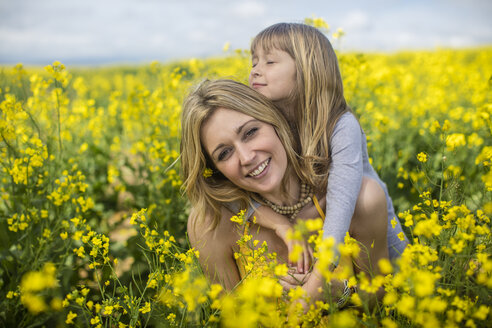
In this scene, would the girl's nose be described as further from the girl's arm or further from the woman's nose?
the girl's arm

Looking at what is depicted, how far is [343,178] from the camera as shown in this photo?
1567 millimetres

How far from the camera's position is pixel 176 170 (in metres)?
2.55

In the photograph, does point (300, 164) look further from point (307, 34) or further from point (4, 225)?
point (4, 225)

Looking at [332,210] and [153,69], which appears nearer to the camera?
[332,210]

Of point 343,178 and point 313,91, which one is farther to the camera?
point 313,91

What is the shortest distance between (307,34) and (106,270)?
5.32ft

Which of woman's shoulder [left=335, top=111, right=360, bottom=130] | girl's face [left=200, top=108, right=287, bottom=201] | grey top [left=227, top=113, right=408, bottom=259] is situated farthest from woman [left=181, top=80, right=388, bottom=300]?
woman's shoulder [left=335, top=111, right=360, bottom=130]

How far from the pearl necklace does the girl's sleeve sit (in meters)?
0.22

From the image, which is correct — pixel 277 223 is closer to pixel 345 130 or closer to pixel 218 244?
pixel 218 244

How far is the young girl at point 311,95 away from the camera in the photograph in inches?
67.4

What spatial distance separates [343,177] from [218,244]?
0.76 meters

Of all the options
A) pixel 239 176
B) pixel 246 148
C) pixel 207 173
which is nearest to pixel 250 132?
pixel 246 148

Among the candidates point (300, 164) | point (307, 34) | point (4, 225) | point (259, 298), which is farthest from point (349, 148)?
point (4, 225)

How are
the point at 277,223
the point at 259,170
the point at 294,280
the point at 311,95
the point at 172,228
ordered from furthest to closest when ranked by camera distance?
the point at 172,228
the point at 311,95
the point at 277,223
the point at 259,170
the point at 294,280
